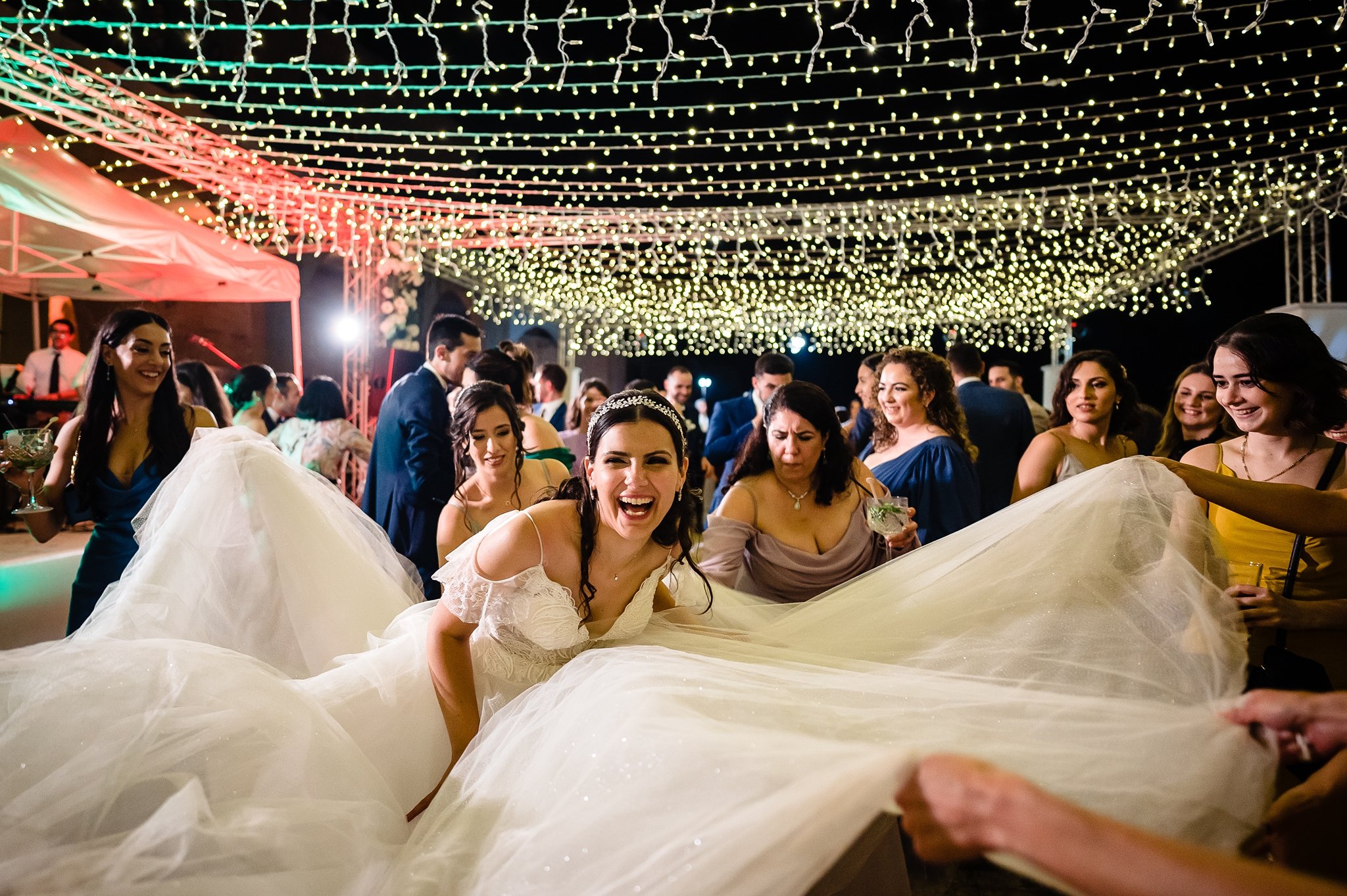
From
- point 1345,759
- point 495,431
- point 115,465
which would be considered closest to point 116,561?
point 115,465

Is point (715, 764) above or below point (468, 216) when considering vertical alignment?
below

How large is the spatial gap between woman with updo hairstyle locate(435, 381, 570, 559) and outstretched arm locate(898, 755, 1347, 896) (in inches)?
94.0

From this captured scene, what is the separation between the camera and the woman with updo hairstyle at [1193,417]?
4043 millimetres

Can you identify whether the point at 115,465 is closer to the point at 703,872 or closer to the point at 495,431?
the point at 495,431

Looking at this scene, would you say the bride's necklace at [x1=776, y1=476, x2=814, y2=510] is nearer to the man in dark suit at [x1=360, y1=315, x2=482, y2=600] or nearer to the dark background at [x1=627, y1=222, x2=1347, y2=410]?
the man in dark suit at [x1=360, y1=315, x2=482, y2=600]

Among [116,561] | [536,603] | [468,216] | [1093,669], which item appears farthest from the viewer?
[468,216]

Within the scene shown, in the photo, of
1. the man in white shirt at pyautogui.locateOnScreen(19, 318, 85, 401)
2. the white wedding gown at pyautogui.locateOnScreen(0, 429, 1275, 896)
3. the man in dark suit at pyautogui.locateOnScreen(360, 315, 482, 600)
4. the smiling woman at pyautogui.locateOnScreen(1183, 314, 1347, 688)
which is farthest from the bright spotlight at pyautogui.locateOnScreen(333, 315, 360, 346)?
the smiling woman at pyautogui.locateOnScreen(1183, 314, 1347, 688)

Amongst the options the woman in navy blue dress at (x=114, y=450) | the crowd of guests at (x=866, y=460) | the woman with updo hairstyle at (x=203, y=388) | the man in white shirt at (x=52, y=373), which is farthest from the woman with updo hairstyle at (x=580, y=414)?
the man in white shirt at (x=52, y=373)

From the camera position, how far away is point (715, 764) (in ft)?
4.33

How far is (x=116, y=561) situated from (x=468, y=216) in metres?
6.02

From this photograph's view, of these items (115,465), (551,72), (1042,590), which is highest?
(551,72)

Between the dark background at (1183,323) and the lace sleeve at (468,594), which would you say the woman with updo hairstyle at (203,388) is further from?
the dark background at (1183,323)

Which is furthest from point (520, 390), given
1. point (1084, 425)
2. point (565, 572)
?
point (1084, 425)

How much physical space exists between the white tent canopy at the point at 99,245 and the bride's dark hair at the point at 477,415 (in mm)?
3993
